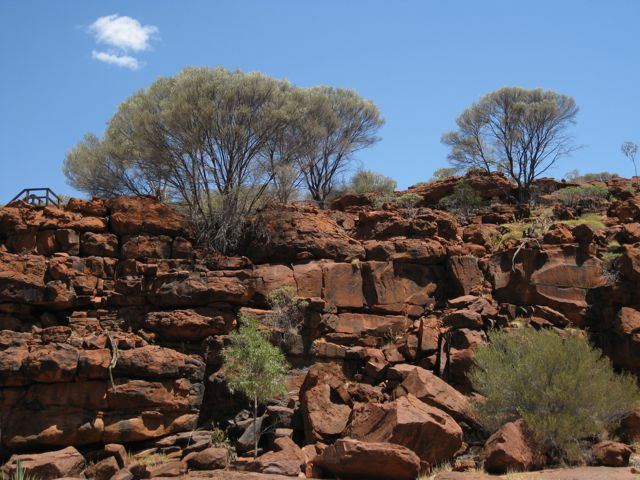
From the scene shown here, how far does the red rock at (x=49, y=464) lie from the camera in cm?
1452

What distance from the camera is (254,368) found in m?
16.4

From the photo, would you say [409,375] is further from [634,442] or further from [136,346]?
[136,346]

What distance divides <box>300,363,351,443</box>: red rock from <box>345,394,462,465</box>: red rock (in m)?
1.08

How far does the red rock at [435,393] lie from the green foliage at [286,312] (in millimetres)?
4001

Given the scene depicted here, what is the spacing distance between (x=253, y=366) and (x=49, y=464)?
5.09m

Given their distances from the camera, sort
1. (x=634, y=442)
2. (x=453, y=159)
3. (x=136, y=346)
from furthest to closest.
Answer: (x=453, y=159) → (x=136, y=346) → (x=634, y=442)

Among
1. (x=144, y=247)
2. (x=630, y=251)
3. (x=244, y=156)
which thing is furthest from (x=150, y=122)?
(x=630, y=251)

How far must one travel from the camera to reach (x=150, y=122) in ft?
78.7

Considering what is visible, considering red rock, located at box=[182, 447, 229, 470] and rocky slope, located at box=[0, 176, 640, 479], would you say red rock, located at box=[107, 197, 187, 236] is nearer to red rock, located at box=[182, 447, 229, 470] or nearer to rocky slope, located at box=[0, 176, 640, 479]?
rocky slope, located at box=[0, 176, 640, 479]

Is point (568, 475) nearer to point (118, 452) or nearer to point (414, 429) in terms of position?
point (414, 429)

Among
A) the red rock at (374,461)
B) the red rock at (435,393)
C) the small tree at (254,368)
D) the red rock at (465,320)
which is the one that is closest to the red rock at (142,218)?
the small tree at (254,368)

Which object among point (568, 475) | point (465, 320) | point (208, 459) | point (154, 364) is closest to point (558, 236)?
point (465, 320)

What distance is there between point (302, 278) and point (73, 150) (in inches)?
634

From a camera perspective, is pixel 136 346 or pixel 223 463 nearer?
pixel 223 463
